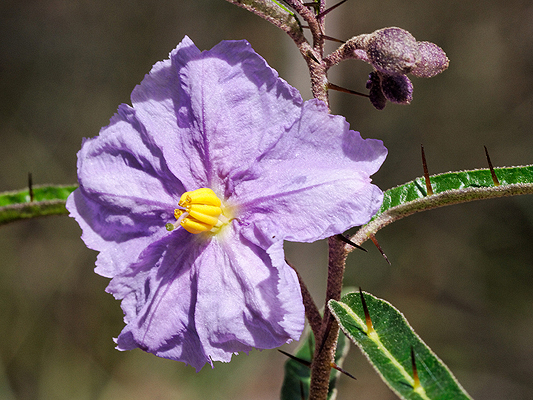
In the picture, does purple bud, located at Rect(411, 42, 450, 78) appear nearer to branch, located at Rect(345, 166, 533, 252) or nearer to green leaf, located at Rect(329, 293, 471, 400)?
branch, located at Rect(345, 166, 533, 252)

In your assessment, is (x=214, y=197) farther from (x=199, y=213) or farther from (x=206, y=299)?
(x=206, y=299)

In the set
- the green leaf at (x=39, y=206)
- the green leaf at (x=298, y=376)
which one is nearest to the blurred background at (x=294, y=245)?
the green leaf at (x=298, y=376)

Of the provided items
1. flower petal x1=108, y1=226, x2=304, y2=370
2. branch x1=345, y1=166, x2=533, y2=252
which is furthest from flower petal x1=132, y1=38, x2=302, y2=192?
branch x1=345, y1=166, x2=533, y2=252

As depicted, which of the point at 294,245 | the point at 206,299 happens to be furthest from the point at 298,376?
the point at 294,245

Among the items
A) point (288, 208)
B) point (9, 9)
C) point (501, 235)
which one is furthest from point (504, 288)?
point (9, 9)

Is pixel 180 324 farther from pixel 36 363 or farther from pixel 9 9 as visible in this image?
pixel 9 9
